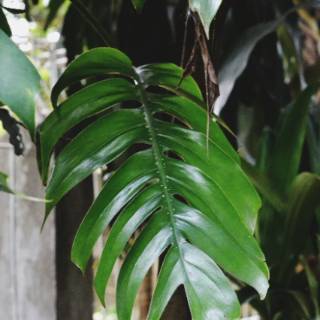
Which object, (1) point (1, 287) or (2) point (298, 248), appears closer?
(2) point (298, 248)

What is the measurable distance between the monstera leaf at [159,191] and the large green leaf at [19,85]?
0.12 m

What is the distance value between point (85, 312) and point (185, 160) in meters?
0.78

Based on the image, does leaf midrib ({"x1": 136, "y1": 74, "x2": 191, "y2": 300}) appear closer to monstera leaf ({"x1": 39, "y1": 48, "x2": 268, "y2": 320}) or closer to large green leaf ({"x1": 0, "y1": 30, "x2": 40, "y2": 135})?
monstera leaf ({"x1": 39, "y1": 48, "x2": 268, "y2": 320})

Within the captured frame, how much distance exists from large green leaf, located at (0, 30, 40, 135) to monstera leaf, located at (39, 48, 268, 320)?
123mm

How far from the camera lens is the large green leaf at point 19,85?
1.26 feet

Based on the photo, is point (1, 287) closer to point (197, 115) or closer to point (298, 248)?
point (298, 248)

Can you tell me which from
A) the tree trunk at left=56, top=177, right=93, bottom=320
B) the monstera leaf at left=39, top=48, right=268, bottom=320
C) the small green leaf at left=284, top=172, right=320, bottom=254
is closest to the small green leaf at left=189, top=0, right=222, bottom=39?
the monstera leaf at left=39, top=48, right=268, bottom=320

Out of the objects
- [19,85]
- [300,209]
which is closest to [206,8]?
[19,85]

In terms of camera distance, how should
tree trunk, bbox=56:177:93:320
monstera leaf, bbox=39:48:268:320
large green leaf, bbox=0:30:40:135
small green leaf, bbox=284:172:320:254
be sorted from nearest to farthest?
large green leaf, bbox=0:30:40:135 → monstera leaf, bbox=39:48:268:320 → small green leaf, bbox=284:172:320:254 → tree trunk, bbox=56:177:93:320

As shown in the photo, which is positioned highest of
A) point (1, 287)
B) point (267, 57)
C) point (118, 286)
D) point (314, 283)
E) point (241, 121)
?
point (118, 286)

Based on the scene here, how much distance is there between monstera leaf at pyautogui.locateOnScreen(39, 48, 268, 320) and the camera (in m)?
0.52

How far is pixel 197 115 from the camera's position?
2.00ft

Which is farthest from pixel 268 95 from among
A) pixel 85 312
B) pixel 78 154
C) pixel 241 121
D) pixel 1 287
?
pixel 78 154

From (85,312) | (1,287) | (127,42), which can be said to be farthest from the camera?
(1,287)
